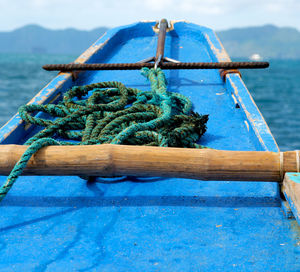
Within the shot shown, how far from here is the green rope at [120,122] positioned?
6.47ft

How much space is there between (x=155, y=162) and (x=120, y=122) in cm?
65

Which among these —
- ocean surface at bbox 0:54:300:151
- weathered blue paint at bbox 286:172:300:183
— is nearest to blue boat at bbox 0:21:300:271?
weathered blue paint at bbox 286:172:300:183

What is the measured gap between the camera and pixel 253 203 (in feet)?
5.41

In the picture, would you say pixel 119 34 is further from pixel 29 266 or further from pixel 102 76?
pixel 29 266

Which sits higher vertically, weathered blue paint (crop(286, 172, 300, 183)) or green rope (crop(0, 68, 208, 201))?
green rope (crop(0, 68, 208, 201))

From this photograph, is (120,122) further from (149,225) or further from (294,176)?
(294,176)

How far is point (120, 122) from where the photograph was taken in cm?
214

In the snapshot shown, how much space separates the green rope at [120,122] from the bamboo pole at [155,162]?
0.31ft

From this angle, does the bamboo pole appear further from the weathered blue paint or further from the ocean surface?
the ocean surface

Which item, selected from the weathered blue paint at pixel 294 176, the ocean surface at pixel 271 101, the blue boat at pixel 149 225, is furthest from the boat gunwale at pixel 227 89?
the ocean surface at pixel 271 101

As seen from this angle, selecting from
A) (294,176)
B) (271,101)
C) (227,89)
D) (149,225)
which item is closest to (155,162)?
(149,225)

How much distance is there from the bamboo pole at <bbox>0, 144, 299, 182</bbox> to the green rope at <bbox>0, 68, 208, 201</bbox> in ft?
0.31

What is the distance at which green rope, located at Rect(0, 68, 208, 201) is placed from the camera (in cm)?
197

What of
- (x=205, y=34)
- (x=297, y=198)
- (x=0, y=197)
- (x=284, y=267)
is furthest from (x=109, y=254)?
(x=205, y=34)
